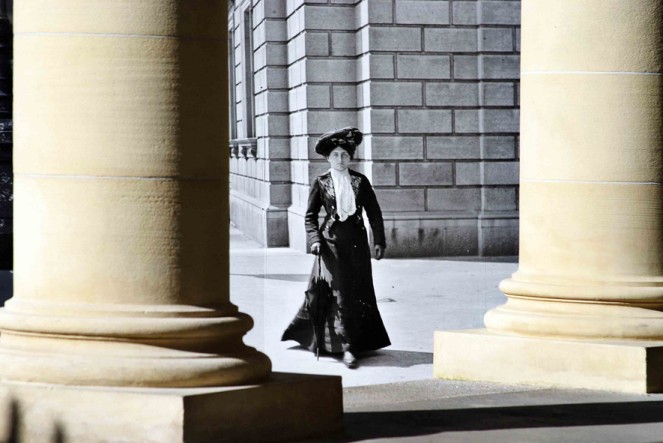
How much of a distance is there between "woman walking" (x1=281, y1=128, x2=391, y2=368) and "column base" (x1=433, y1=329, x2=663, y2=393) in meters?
2.25

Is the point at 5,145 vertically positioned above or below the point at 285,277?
above

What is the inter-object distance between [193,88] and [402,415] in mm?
2233

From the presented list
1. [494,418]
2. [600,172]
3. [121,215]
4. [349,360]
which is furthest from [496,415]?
[349,360]

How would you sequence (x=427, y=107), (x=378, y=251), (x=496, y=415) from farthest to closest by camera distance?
(x=427, y=107), (x=378, y=251), (x=496, y=415)

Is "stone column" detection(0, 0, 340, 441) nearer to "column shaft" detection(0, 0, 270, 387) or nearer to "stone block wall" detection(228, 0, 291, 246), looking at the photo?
"column shaft" detection(0, 0, 270, 387)

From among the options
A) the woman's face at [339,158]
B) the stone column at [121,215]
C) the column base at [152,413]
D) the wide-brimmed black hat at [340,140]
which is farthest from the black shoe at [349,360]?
the stone column at [121,215]

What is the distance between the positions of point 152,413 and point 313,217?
5.49 m

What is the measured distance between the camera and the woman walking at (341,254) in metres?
11.3

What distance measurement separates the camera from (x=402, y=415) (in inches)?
291

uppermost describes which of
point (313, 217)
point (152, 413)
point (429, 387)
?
point (313, 217)

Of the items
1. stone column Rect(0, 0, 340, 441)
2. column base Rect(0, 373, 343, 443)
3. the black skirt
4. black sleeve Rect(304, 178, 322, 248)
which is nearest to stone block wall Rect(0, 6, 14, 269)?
black sleeve Rect(304, 178, 322, 248)

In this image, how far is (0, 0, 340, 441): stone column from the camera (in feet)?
20.2

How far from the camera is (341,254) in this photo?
1135 cm

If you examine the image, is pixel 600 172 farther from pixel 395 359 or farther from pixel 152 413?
pixel 152 413
